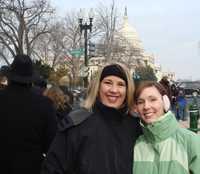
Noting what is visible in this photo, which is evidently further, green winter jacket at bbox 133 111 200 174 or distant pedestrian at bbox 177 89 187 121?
distant pedestrian at bbox 177 89 187 121

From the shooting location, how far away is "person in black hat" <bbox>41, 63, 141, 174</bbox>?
10.7ft

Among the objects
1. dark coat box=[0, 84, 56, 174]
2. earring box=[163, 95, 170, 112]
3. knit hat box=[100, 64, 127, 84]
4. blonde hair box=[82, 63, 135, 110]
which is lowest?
dark coat box=[0, 84, 56, 174]

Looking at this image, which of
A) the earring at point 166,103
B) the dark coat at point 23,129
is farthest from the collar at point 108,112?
the dark coat at point 23,129

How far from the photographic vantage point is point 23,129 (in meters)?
4.69

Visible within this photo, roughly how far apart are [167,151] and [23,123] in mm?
1801

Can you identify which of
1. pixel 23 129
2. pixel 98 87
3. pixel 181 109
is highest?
pixel 98 87

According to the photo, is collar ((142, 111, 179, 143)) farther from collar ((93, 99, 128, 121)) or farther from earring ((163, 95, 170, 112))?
collar ((93, 99, 128, 121))

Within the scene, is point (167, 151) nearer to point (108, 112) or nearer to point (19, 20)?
point (108, 112)

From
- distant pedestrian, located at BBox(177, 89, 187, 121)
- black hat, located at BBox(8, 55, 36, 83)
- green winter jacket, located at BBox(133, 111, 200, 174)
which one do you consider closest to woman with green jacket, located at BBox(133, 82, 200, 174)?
green winter jacket, located at BBox(133, 111, 200, 174)

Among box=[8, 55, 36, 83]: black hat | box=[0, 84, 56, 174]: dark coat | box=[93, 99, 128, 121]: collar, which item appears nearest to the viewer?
box=[93, 99, 128, 121]: collar

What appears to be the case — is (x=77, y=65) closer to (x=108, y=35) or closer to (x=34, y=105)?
(x=108, y=35)

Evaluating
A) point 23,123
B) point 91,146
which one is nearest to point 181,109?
point 23,123

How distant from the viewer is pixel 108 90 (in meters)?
3.42

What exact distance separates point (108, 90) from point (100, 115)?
173 mm
